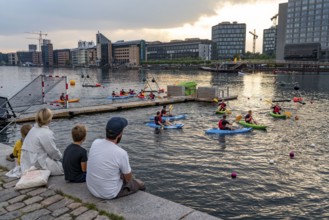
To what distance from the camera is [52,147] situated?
8961mm

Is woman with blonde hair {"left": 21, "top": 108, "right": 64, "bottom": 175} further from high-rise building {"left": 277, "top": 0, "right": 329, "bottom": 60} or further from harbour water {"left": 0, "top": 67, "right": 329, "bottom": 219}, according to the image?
high-rise building {"left": 277, "top": 0, "right": 329, "bottom": 60}

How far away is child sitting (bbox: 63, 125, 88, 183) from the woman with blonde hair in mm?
802

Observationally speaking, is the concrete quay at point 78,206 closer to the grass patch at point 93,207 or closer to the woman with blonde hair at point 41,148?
the grass patch at point 93,207

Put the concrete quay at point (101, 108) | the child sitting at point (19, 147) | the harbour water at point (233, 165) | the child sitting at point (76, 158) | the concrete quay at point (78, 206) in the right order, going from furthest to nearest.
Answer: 1. the concrete quay at point (101, 108)
2. the harbour water at point (233, 165)
3. the child sitting at point (19, 147)
4. the child sitting at point (76, 158)
5. the concrete quay at point (78, 206)

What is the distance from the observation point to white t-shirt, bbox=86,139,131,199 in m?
7.14

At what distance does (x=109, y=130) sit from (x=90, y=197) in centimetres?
198

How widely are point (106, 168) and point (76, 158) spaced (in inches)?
62.5

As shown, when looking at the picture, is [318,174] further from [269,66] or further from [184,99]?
[269,66]

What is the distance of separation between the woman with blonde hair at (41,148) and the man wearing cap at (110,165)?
6.92 ft

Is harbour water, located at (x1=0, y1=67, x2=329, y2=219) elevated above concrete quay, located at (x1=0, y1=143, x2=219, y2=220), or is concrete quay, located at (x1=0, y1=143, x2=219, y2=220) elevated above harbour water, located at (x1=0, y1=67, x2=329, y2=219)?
concrete quay, located at (x1=0, y1=143, x2=219, y2=220)

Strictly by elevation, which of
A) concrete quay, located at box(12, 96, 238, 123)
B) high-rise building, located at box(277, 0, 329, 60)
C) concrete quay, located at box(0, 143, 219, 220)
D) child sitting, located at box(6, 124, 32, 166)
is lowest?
concrete quay, located at box(12, 96, 238, 123)

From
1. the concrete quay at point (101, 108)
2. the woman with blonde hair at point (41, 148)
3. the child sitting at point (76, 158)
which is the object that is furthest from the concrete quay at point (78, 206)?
the concrete quay at point (101, 108)

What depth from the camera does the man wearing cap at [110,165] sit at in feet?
23.4

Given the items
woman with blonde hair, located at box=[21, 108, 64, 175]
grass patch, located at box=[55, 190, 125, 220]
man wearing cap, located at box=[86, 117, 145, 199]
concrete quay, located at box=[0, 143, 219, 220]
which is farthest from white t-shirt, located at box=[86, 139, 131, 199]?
woman with blonde hair, located at box=[21, 108, 64, 175]
